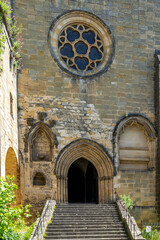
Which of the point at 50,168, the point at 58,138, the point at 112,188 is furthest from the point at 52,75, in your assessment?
the point at 112,188

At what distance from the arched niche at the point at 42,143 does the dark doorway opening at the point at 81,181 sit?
362cm

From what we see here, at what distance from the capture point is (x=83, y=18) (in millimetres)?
19781

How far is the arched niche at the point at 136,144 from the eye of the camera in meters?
19.6

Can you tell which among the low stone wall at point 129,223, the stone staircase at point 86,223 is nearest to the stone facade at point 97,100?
the stone staircase at point 86,223

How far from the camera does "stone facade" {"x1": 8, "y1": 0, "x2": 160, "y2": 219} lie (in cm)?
1806

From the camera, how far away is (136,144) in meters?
20.0

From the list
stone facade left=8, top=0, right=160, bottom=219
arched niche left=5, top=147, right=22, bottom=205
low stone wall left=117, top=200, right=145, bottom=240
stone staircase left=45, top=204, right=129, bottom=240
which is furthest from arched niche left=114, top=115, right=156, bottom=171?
arched niche left=5, top=147, right=22, bottom=205

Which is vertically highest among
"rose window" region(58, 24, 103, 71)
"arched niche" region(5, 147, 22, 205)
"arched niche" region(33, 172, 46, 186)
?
"rose window" region(58, 24, 103, 71)

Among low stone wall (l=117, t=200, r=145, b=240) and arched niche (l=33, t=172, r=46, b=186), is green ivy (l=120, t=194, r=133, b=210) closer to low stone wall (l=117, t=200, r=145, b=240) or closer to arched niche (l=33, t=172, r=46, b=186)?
low stone wall (l=117, t=200, r=145, b=240)

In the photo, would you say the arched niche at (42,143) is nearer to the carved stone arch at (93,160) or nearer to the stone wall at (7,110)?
the carved stone arch at (93,160)

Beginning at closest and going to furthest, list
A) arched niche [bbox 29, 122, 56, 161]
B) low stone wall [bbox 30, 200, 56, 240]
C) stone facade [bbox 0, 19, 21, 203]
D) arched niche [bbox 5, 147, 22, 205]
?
low stone wall [bbox 30, 200, 56, 240] → stone facade [bbox 0, 19, 21, 203] → arched niche [bbox 5, 147, 22, 205] → arched niche [bbox 29, 122, 56, 161]

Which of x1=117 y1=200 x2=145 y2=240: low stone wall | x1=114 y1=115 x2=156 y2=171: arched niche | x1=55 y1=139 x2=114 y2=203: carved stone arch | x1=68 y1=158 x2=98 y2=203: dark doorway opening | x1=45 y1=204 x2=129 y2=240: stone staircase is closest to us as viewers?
x1=117 y1=200 x2=145 y2=240: low stone wall

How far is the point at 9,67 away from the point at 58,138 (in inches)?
159

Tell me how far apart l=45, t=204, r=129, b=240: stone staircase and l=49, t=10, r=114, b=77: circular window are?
6.29 metres
